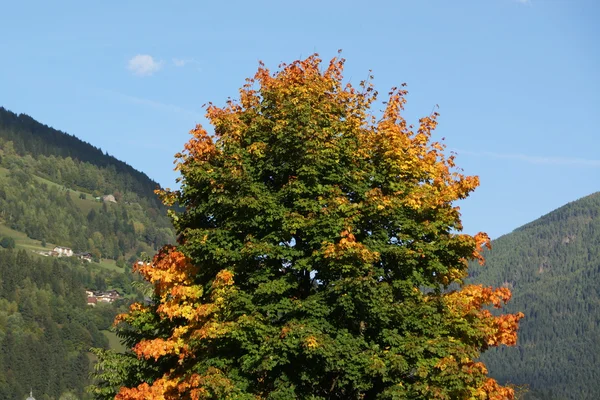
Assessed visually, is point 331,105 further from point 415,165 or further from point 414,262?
point 414,262

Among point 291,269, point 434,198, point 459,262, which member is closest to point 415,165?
point 434,198

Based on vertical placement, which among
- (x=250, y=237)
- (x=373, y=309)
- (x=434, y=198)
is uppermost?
(x=434, y=198)

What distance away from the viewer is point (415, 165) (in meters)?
31.2

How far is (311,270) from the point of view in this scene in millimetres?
28828

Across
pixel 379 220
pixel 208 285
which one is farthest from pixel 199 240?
pixel 379 220

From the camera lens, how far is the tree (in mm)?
27594

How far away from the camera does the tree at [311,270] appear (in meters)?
27.6

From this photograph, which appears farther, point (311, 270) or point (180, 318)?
point (180, 318)

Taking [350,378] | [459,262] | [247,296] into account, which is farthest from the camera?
[459,262]

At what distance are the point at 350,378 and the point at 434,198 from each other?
656 centimetres

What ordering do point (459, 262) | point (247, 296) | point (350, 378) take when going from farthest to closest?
point (459, 262)
point (247, 296)
point (350, 378)

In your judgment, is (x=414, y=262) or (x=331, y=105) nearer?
(x=414, y=262)

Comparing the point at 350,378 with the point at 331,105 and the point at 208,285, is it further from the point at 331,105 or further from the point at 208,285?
the point at 331,105

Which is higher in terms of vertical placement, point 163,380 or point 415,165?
point 415,165
